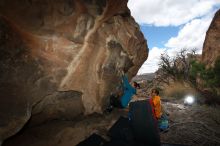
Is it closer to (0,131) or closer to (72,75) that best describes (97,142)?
(72,75)

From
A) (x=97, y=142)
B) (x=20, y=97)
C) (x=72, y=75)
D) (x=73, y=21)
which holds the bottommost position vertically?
(x=97, y=142)

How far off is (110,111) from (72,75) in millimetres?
1995

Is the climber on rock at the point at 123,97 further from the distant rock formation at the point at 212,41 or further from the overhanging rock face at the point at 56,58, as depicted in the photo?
the distant rock formation at the point at 212,41

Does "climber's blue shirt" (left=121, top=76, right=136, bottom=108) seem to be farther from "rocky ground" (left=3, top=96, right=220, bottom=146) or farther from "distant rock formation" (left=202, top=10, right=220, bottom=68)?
"distant rock formation" (left=202, top=10, right=220, bottom=68)

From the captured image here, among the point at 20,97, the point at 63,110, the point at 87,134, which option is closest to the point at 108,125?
the point at 87,134

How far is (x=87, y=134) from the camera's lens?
6906 mm

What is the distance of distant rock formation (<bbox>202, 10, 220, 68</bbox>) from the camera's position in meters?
22.0

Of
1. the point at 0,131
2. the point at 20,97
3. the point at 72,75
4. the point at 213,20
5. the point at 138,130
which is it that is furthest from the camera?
the point at 213,20

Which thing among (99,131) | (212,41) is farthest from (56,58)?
(212,41)

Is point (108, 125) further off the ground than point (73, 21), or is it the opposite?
point (73, 21)

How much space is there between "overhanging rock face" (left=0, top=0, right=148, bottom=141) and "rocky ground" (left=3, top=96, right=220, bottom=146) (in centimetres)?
35

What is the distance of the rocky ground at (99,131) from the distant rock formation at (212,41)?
13738 mm

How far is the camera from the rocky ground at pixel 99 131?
649 centimetres

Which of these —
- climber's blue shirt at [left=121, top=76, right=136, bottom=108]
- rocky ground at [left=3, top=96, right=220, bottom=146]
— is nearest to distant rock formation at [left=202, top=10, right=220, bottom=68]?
rocky ground at [left=3, top=96, right=220, bottom=146]
